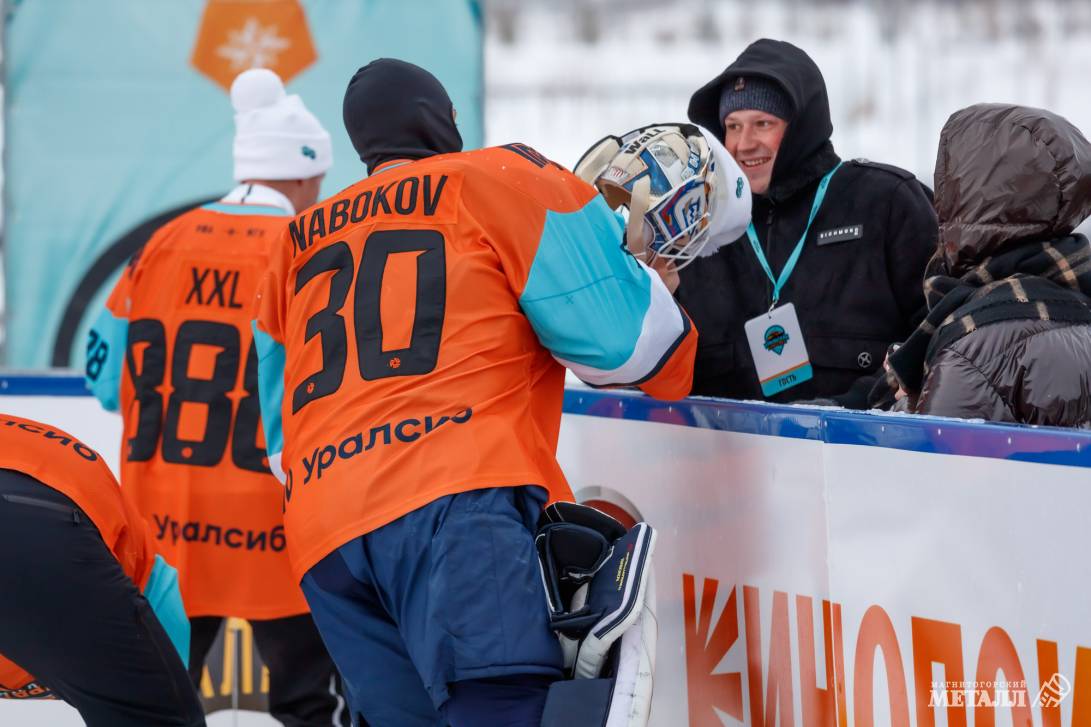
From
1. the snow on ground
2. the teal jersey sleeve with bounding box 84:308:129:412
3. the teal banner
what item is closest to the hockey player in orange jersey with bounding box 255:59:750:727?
the teal jersey sleeve with bounding box 84:308:129:412

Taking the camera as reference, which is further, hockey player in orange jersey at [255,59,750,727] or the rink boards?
hockey player in orange jersey at [255,59,750,727]

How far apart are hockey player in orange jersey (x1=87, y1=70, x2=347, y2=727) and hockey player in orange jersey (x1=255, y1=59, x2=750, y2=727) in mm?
1138

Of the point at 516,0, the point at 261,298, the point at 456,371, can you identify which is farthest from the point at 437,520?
the point at 516,0

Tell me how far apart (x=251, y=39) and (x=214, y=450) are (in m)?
2.33

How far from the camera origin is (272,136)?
374 centimetres

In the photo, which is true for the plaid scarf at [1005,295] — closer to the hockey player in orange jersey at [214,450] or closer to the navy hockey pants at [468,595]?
the navy hockey pants at [468,595]

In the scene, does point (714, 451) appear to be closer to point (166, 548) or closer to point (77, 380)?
point (166, 548)

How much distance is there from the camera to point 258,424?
3.42 metres

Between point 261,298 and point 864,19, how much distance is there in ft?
12.1

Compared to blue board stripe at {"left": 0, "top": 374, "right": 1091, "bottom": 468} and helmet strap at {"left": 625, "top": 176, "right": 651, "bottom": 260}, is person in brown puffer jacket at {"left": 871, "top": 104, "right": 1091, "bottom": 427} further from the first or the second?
helmet strap at {"left": 625, "top": 176, "right": 651, "bottom": 260}

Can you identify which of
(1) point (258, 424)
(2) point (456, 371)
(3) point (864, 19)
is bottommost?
(1) point (258, 424)

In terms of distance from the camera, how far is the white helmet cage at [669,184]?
2467 millimetres

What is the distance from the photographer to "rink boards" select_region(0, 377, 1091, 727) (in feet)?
6.21

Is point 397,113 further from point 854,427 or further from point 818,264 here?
point 818,264
